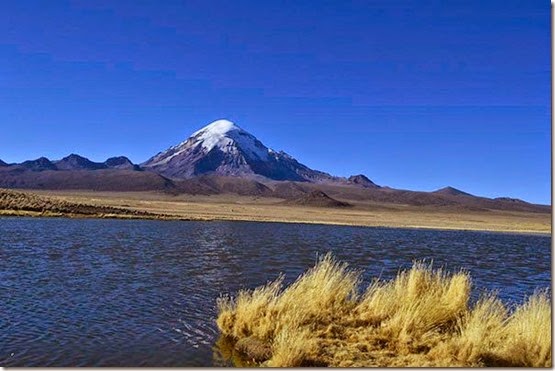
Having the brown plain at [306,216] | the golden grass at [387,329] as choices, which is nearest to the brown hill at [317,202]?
the brown plain at [306,216]

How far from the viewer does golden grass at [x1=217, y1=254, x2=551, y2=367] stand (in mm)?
9508

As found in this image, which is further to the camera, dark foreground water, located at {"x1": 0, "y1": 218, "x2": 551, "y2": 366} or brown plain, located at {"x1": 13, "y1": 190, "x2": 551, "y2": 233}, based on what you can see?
brown plain, located at {"x1": 13, "y1": 190, "x2": 551, "y2": 233}

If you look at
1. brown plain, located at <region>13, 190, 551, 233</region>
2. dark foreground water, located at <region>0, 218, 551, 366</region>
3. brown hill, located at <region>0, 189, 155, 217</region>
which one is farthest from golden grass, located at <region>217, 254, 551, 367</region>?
brown plain, located at <region>13, 190, 551, 233</region>

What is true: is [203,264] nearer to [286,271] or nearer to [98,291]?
[286,271]

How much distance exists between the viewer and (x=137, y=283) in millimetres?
18094

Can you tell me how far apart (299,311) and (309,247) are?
24657 mm

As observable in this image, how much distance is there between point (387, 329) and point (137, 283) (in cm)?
975

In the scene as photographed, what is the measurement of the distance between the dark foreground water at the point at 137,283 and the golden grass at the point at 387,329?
117 cm

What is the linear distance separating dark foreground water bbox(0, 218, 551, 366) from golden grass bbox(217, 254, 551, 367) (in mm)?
1170

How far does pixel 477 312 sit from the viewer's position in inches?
424

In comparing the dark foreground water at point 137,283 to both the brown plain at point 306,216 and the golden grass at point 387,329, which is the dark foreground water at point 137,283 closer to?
the golden grass at point 387,329

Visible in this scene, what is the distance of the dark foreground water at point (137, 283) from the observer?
10703 millimetres

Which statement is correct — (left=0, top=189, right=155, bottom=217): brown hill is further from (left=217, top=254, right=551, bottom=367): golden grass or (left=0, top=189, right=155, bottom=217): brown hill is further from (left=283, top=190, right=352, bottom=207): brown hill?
(left=283, top=190, right=352, bottom=207): brown hill

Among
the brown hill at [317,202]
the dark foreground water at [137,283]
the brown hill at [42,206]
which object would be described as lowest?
the dark foreground water at [137,283]
